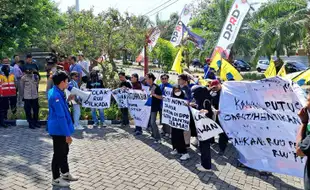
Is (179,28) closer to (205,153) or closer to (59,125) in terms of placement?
(205,153)

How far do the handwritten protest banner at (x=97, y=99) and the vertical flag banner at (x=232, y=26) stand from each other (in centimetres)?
358

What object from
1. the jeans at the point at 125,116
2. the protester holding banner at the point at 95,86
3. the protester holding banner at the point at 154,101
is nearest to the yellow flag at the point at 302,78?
the protester holding banner at the point at 154,101

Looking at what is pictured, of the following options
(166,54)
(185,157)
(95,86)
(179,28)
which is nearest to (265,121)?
(185,157)

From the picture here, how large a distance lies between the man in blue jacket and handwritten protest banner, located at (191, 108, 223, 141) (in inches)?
94.1

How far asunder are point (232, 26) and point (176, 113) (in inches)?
150

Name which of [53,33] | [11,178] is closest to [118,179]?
[11,178]

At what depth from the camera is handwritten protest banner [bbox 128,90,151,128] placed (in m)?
8.82

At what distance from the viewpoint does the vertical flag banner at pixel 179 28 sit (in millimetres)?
15164

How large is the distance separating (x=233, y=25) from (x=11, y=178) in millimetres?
7039

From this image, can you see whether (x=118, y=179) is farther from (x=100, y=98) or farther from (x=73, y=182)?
(x=100, y=98)

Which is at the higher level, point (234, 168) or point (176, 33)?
point (176, 33)

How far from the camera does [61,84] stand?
17.6ft

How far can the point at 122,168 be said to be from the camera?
21.0 ft

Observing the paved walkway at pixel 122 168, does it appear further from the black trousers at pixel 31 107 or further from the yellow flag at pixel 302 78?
the yellow flag at pixel 302 78
